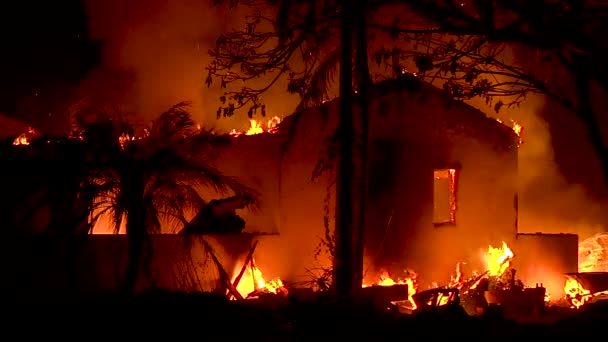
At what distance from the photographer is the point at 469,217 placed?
16.4 m

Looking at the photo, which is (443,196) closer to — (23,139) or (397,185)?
(397,185)

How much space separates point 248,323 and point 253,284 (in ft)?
17.0

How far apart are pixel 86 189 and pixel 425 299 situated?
650 cm

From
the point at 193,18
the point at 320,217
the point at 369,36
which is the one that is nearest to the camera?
the point at 369,36

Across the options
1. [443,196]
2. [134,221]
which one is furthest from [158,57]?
[134,221]

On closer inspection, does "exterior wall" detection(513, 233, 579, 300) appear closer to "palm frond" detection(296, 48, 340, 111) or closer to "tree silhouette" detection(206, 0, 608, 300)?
"tree silhouette" detection(206, 0, 608, 300)

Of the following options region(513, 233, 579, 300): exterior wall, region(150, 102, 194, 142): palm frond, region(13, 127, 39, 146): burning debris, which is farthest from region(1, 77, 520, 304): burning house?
region(13, 127, 39, 146): burning debris

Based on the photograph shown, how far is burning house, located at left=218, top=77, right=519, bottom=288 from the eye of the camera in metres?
15.1

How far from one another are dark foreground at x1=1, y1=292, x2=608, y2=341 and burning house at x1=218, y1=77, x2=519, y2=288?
185 inches

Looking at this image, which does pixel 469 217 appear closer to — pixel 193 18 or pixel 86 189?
pixel 86 189

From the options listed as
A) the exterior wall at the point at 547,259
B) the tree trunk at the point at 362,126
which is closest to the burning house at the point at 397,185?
the exterior wall at the point at 547,259

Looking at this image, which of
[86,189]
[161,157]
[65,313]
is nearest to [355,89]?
[161,157]

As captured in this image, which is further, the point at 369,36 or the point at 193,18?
the point at 193,18

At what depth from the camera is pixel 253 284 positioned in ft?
47.8
